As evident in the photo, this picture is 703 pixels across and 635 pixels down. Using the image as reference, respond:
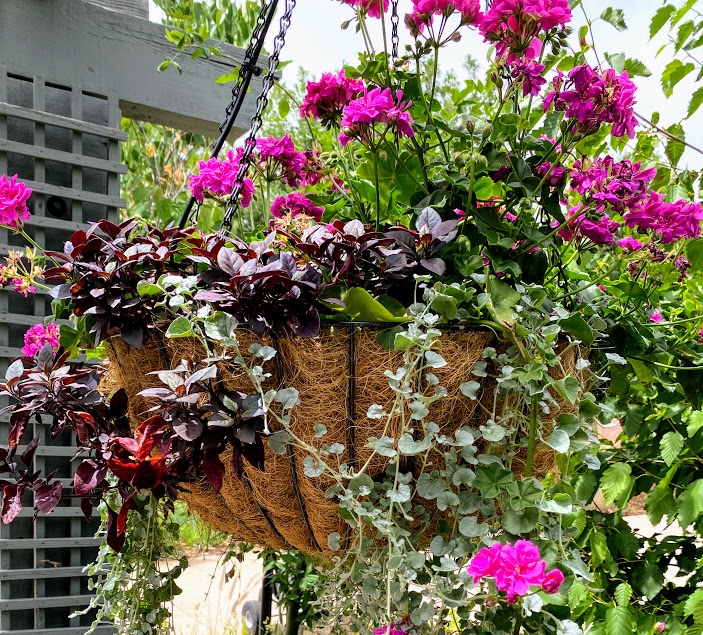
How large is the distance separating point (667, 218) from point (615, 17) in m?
0.33

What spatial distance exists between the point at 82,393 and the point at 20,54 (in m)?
1.18

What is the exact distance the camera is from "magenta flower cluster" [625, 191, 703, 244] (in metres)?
0.92

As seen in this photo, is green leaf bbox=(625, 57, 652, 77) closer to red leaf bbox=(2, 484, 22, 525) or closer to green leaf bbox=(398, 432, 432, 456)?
green leaf bbox=(398, 432, 432, 456)

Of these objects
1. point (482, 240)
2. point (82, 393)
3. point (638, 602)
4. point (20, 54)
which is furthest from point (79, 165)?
point (638, 602)

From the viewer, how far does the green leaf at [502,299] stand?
0.71 m

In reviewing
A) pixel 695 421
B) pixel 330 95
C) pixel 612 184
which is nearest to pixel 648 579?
pixel 695 421

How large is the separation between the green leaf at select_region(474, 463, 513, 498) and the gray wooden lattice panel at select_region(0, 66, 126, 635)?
123 centimetres

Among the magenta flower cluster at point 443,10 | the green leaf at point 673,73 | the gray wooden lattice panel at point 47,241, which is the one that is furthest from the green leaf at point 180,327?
the gray wooden lattice panel at point 47,241

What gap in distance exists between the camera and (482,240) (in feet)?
2.70

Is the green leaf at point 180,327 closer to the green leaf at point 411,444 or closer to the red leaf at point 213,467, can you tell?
the red leaf at point 213,467

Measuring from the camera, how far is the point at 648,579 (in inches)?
52.7

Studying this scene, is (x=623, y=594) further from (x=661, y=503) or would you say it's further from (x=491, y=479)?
(x=491, y=479)

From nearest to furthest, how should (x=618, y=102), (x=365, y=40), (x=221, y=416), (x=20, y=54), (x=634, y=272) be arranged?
(x=221, y=416)
(x=618, y=102)
(x=365, y=40)
(x=634, y=272)
(x=20, y=54)

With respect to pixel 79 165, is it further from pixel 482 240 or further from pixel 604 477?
pixel 604 477
